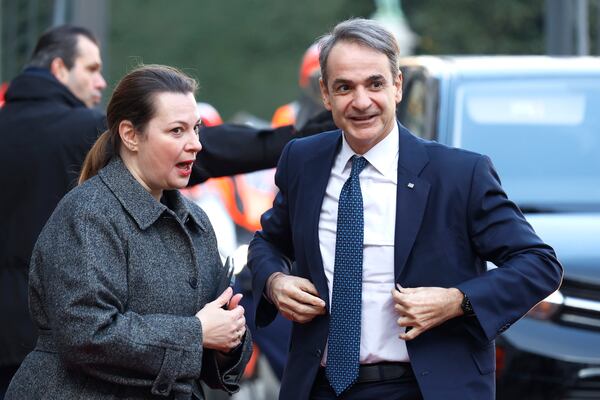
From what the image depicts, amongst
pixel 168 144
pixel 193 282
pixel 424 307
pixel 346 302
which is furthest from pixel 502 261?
pixel 168 144

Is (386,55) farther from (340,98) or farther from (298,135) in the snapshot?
(298,135)

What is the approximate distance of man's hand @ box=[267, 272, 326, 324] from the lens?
409cm

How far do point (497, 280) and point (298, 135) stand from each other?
1.76 metres

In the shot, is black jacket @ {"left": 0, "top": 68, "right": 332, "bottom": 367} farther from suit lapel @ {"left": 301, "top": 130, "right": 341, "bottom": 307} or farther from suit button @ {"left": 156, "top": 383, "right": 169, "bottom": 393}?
suit button @ {"left": 156, "top": 383, "right": 169, "bottom": 393}

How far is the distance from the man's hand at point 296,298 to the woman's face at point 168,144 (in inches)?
16.0

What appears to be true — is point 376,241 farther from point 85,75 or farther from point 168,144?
point 85,75

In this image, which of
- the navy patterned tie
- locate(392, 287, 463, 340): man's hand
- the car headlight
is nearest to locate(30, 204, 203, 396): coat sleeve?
the navy patterned tie

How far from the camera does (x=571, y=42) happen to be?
39.6 ft

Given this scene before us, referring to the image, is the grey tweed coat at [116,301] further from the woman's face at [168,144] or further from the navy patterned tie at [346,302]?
the navy patterned tie at [346,302]

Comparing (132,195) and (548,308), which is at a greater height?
(132,195)

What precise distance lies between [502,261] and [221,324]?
2.58ft

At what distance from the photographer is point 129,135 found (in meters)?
4.08

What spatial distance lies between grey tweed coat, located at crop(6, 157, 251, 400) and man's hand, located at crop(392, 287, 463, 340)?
20.3 inches

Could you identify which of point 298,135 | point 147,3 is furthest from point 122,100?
point 147,3
